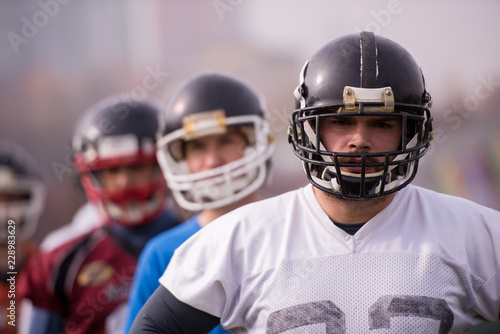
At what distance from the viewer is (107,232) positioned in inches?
138

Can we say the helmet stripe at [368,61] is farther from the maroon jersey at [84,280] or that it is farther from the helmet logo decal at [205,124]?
the maroon jersey at [84,280]

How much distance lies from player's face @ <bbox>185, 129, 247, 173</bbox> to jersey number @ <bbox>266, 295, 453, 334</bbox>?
107 centimetres

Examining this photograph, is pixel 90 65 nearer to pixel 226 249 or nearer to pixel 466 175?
pixel 466 175

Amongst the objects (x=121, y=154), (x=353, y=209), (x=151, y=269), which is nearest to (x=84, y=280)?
(x=121, y=154)

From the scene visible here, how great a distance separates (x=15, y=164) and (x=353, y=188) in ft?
10.9

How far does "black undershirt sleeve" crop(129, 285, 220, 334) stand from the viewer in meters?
1.63

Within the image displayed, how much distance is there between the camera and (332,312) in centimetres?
157

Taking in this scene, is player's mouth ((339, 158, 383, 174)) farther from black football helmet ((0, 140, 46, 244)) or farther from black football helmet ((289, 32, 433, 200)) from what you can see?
black football helmet ((0, 140, 46, 244))

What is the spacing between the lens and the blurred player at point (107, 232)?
328 cm

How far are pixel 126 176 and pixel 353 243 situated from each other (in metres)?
2.08

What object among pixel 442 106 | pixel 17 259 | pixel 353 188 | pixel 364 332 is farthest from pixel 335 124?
pixel 442 106

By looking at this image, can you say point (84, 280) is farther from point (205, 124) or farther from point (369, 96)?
point (369, 96)

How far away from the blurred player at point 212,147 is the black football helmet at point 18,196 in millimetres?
1820

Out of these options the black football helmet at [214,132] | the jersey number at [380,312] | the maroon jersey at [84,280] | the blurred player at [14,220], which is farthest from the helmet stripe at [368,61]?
the blurred player at [14,220]
